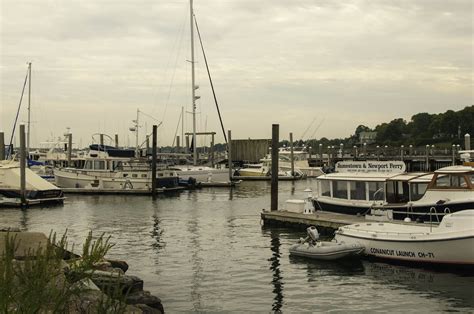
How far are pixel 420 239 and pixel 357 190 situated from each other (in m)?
8.19

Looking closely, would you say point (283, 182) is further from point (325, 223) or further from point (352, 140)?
point (352, 140)

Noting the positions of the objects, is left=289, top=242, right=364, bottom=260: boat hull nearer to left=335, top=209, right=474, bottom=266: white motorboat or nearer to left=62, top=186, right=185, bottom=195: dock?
left=335, top=209, right=474, bottom=266: white motorboat

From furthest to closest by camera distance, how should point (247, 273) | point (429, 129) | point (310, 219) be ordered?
1. point (429, 129)
2. point (310, 219)
3. point (247, 273)

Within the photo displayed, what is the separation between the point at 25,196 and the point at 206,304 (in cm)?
2945

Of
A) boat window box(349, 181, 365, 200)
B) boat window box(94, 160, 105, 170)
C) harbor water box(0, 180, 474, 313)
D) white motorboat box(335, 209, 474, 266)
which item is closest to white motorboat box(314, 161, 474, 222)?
boat window box(349, 181, 365, 200)

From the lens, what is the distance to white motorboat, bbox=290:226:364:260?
64.1ft

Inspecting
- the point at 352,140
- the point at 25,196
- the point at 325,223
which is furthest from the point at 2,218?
the point at 352,140

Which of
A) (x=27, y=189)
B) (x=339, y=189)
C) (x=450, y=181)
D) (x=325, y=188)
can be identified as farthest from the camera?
(x=27, y=189)

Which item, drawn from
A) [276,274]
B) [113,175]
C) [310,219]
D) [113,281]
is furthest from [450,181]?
[113,175]

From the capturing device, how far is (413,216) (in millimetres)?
22844

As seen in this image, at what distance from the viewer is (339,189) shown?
27016 millimetres

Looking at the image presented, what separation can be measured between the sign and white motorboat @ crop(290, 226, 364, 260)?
7.07 m

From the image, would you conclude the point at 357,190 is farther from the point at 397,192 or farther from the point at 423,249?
the point at 423,249

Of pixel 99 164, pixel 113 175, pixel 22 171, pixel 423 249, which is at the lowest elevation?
pixel 423 249
